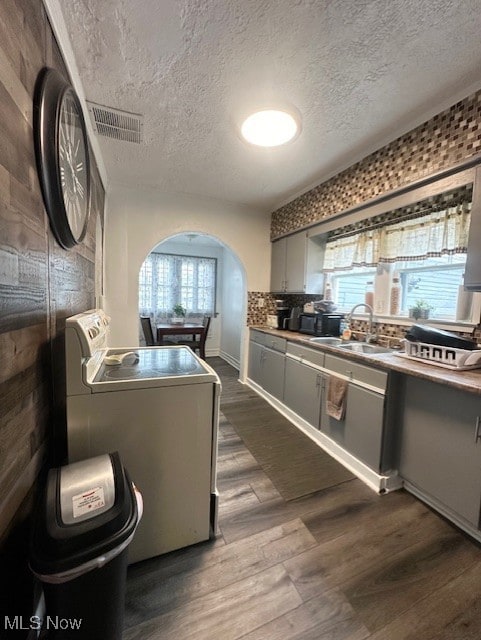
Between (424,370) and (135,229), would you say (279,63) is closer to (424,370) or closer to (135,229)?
(424,370)

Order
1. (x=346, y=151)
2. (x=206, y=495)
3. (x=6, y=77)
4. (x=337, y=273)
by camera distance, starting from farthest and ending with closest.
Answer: (x=337, y=273)
(x=346, y=151)
(x=206, y=495)
(x=6, y=77)

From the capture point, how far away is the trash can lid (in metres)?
0.75

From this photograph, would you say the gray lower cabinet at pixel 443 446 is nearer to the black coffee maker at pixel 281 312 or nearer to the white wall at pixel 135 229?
the black coffee maker at pixel 281 312

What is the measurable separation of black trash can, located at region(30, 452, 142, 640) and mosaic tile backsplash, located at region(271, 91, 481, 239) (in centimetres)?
253

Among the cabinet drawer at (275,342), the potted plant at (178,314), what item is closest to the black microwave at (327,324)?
the cabinet drawer at (275,342)

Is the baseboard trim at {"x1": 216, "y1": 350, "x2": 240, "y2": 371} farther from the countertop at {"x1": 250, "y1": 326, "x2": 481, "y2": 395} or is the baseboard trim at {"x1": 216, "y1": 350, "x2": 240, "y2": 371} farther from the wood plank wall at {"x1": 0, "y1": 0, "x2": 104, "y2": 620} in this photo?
the wood plank wall at {"x1": 0, "y1": 0, "x2": 104, "y2": 620}

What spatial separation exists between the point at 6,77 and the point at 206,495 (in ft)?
5.83

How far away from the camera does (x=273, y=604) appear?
3.75 feet

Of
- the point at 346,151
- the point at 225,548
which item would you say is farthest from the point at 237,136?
the point at 225,548

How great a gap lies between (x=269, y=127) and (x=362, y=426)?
2.24 meters

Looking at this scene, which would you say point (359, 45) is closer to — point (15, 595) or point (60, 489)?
point (60, 489)

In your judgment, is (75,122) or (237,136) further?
(237,136)

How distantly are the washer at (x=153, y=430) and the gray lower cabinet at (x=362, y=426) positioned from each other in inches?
45.7

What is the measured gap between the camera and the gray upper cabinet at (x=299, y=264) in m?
3.24
